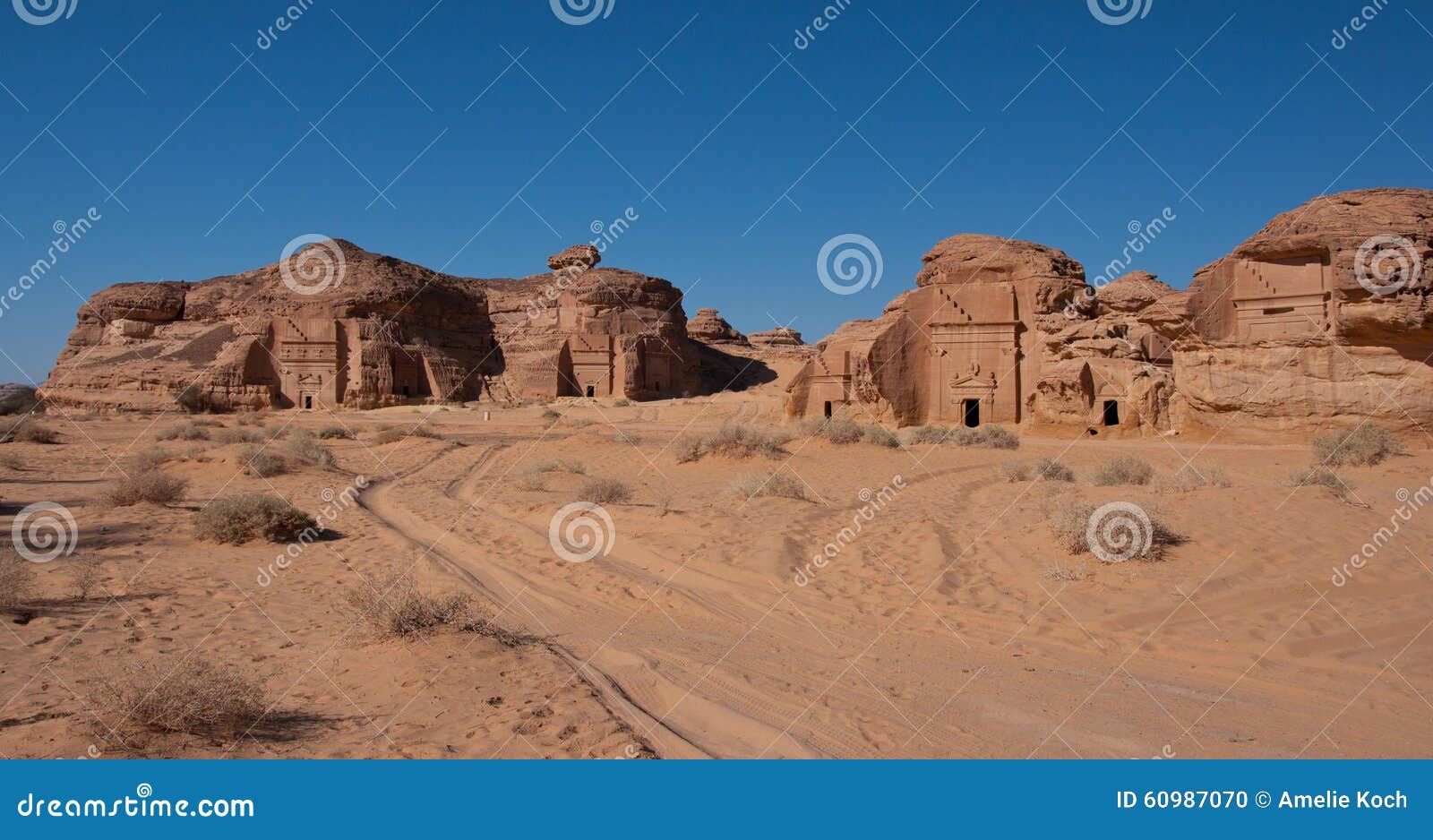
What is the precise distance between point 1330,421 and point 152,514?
2612cm

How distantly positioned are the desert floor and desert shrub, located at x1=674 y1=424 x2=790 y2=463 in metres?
5.62

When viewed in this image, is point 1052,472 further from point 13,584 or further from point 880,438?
point 13,584

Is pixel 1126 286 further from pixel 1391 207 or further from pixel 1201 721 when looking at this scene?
pixel 1201 721

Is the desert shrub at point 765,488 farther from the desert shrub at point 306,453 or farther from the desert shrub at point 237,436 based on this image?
the desert shrub at point 237,436

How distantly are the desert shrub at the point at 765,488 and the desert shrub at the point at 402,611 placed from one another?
729 centimetres

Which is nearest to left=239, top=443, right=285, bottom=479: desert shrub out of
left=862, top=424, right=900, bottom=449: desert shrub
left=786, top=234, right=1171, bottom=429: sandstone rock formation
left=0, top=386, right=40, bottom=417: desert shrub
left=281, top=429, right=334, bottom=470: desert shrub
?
left=281, top=429, right=334, bottom=470: desert shrub

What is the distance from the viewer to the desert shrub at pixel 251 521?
34.1ft

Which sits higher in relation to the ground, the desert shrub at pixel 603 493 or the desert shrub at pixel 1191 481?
the desert shrub at pixel 1191 481

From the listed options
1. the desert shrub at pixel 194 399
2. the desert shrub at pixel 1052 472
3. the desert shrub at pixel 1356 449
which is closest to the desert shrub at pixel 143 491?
the desert shrub at pixel 1052 472

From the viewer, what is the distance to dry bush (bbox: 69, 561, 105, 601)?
24.0ft

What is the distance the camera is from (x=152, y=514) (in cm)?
1177

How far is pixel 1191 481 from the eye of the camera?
40.3 feet

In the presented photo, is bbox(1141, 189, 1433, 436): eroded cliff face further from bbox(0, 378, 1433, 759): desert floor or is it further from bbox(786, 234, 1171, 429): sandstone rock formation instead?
bbox(0, 378, 1433, 759): desert floor

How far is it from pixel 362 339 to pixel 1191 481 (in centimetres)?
4283
